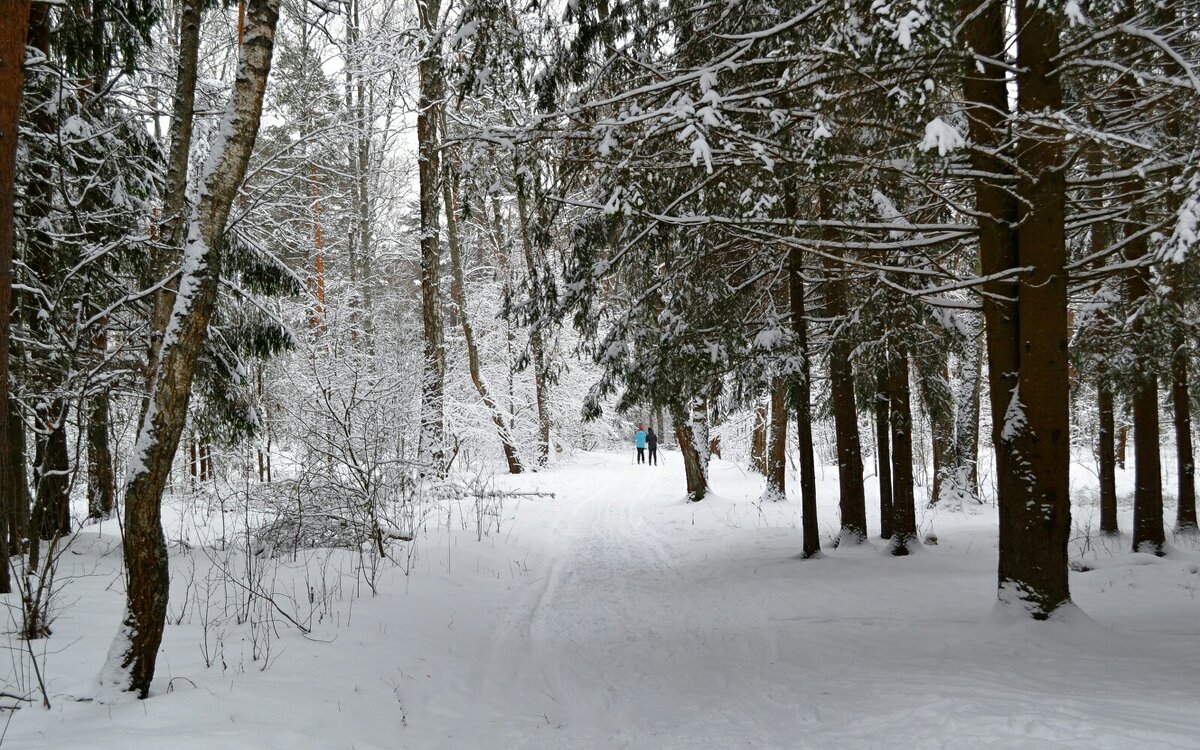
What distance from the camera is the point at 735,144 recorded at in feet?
19.0

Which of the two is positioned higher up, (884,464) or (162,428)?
(162,428)

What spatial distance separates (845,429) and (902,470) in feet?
3.31

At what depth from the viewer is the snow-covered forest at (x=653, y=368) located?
12.3ft

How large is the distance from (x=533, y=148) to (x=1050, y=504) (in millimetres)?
5388

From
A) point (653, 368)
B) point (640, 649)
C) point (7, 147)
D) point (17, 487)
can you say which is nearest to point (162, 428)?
point (7, 147)

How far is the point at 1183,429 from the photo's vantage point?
8.98 m

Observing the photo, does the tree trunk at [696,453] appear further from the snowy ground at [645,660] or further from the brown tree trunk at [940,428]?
the snowy ground at [645,660]

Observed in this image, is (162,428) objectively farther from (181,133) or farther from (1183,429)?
(1183,429)

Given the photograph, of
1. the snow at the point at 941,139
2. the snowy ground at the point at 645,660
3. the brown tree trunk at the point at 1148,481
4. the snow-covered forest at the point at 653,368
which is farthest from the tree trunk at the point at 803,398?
the snow at the point at 941,139

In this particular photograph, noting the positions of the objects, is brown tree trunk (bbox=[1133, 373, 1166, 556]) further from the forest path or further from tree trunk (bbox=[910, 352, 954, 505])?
the forest path

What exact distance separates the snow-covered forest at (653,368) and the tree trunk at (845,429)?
0.05 m

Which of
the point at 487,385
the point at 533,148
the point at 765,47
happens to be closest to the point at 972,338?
the point at 765,47

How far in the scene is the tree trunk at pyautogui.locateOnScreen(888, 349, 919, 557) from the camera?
8.60 m

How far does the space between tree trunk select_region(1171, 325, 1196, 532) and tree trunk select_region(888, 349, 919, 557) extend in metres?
2.81
